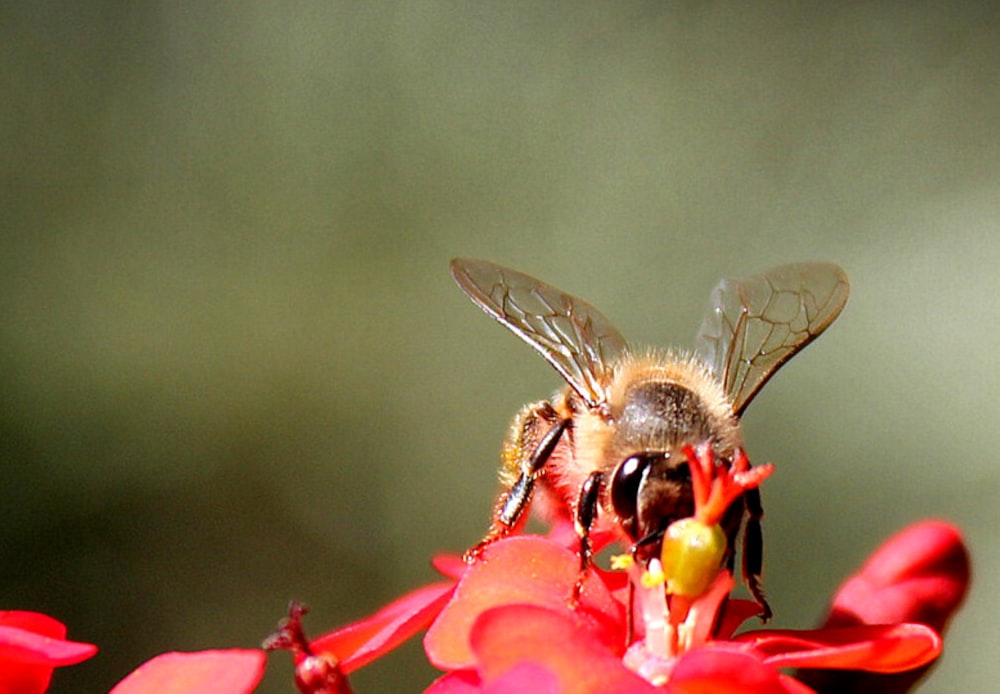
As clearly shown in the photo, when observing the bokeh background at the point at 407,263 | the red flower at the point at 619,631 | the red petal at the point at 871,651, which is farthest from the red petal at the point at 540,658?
the bokeh background at the point at 407,263

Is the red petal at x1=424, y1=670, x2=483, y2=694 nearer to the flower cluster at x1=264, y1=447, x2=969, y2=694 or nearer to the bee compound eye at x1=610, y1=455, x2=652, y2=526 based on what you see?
the flower cluster at x1=264, y1=447, x2=969, y2=694

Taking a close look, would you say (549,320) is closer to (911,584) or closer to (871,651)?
(911,584)

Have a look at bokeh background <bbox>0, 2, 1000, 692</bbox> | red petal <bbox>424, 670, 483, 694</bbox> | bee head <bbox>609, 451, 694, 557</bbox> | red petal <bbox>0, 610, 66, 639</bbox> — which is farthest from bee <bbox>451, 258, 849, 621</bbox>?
bokeh background <bbox>0, 2, 1000, 692</bbox>

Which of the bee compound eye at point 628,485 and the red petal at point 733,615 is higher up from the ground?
the bee compound eye at point 628,485

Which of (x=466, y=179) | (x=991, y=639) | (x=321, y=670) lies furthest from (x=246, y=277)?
(x=321, y=670)

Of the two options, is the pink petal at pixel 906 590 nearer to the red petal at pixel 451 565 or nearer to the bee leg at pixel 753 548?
the bee leg at pixel 753 548

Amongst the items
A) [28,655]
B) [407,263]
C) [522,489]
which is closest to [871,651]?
[522,489]
